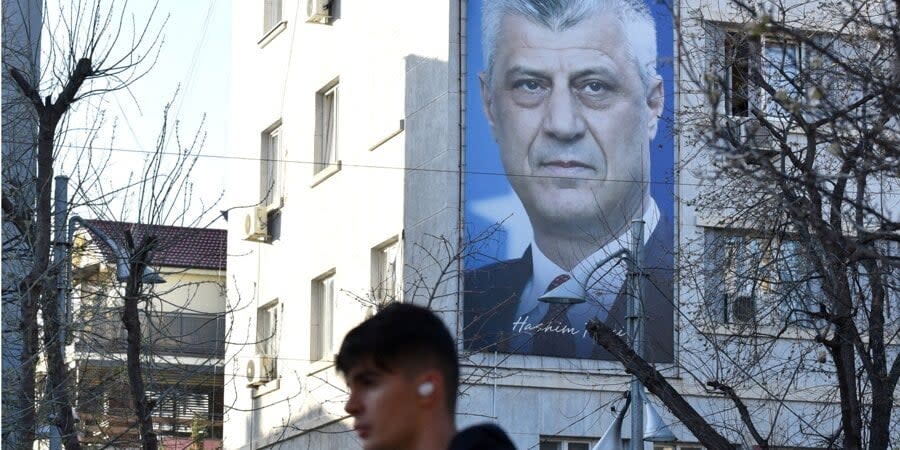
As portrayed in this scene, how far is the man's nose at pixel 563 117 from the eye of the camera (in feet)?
93.1

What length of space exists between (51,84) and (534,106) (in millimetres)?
10745

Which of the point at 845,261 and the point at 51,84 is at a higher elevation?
the point at 51,84

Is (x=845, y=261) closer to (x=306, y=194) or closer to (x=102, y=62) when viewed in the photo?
(x=102, y=62)

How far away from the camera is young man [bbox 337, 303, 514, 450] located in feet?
14.4

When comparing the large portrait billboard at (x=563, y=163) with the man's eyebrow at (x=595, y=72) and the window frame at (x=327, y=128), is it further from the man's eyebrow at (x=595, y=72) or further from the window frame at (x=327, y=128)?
the window frame at (x=327, y=128)

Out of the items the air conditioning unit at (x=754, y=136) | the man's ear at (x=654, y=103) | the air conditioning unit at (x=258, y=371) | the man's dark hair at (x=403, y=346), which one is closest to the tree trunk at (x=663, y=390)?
the air conditioning unit at (x=754, y=136)

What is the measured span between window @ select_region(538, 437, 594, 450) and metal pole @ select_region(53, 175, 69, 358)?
9883mm

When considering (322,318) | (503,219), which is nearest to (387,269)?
(503,219)

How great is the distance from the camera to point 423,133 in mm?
28906

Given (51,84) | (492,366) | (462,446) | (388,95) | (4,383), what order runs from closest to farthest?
1. (462,446)
2. (4,383)
3. (51,84)
4. (492,366)
5. (388,95)

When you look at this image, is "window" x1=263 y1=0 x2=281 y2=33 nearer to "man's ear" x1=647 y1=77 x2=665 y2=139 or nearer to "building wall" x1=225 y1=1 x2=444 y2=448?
"building wall" x1=225 y1=1 x2=444 y2=448

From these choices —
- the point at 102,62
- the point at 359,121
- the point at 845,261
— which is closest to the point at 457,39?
the point at 359,121

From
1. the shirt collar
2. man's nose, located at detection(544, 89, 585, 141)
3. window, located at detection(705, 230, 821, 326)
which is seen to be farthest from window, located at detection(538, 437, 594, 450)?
window, located at detection(705, 230, 821, 326)

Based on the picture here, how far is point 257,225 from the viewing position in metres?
34.4
